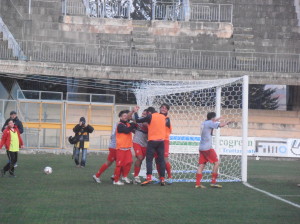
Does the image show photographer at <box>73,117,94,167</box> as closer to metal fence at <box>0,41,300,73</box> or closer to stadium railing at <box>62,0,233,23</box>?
metal fence at <box>0,41,300,73</box>

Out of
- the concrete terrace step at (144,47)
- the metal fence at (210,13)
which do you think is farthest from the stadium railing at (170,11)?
the concrete terrace step at (144,47)

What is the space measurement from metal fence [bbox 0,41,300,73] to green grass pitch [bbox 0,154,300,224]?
1898cm

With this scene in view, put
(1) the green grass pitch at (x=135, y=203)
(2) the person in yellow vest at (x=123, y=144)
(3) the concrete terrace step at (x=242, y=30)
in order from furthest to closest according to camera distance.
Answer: (3) the concrete terrace step at (x=242, y=30) < (2) the person in yellow vest at (x=123, y=144) < (1) the green grass pitch at (x=135, y=203)

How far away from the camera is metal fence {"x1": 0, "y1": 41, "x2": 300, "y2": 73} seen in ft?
117

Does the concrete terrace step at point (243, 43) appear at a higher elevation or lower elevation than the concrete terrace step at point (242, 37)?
lower

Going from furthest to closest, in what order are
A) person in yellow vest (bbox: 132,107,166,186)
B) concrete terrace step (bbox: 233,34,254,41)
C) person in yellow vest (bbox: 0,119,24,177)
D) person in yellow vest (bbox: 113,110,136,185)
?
concrete terrace step (bbox: 233,34,254,41), person in yellow vest (bbox: 0,119,24,177), person in yellow vest (bbox: 132,107,166,186), person in yellow vest (bbox: 113,110,136,185)

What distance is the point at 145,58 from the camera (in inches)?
1428

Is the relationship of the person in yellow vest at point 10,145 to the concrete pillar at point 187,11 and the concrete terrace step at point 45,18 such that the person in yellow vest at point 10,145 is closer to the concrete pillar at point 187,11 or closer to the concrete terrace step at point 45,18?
the concrete terrace step at point 45,18

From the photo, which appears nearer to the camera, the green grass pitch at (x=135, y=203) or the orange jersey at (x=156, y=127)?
the green grass pitch at (x=135, y=203)

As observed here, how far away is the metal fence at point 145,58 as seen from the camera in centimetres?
3569

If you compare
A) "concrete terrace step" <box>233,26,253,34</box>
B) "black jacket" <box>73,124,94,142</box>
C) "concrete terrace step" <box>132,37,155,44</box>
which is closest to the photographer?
"black jacket" <box>73,124,94,142</box>

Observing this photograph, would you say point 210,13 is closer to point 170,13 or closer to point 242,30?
point 242,30

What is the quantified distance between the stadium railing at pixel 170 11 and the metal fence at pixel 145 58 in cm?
462

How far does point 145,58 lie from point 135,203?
81.4 feet
